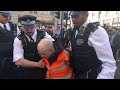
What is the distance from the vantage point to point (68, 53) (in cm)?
199

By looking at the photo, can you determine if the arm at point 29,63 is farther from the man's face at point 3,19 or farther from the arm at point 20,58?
the man's face at point 3,19

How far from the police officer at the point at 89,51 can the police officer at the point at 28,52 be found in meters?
0.37

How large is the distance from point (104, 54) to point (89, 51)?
13 cm

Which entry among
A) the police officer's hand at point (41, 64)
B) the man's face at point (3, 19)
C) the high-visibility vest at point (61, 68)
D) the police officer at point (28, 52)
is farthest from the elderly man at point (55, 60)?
the man's face at point (3, 19)

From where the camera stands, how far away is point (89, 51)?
1.90 m

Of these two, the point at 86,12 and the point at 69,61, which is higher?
the point at 86,12

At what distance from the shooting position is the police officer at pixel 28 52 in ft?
7.45

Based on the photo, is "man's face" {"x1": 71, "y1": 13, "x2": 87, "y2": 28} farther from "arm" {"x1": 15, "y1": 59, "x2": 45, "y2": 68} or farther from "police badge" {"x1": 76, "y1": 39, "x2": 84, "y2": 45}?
"arm" {"x1": 15, "y1": 59, "x2": 45, "y2": 68}
